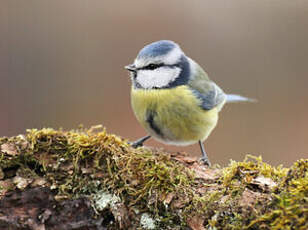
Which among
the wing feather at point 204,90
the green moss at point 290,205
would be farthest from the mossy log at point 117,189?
the wing feather at point 204,90

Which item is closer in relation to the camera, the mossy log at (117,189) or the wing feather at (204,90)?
the mossy log at (117,189)

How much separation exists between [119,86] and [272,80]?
189 cm

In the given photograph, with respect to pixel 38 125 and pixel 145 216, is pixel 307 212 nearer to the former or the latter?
pixel 145 216

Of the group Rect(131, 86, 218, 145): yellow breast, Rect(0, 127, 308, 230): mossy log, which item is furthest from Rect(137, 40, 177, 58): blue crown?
Rect(0, 127, 308, 230): mossy log

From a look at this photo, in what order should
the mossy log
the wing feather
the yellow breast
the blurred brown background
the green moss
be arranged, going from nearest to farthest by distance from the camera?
the green moss → the mossy log → the yellow breast → the wing feather → the blurred brown background

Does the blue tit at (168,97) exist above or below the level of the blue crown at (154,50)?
below

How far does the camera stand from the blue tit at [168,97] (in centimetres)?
249

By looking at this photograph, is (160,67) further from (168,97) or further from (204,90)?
(204,90)

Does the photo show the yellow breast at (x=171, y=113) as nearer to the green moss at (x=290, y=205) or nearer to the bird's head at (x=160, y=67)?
the bird's head at (x=160, y=67)

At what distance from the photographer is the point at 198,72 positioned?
2916mm

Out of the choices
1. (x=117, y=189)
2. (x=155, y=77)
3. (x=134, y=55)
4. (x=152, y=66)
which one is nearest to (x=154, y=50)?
(x=152, y=66)

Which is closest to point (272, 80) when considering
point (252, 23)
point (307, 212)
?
point (252, 23)

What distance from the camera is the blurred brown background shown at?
4336mm

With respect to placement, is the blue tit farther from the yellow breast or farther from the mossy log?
the mossy log
